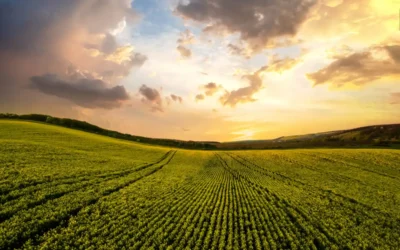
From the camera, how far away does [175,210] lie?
24734mm

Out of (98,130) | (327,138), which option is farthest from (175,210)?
(98,130)

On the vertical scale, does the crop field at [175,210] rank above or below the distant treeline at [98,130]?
below

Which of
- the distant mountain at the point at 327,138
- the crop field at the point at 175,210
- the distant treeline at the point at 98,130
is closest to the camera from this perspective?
the crop field at the point at 175,210

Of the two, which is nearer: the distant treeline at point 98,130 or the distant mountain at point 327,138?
the distant mountain at point 327,138

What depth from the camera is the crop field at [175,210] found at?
698 inches

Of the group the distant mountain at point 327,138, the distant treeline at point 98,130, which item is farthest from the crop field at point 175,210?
the distant treeline at point 98,130

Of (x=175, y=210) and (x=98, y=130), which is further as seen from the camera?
(x=98, y=130)

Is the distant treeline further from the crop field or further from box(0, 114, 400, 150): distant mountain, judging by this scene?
the crop field

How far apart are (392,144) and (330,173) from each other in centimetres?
6053

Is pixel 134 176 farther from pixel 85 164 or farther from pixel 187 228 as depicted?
pixel 187 228

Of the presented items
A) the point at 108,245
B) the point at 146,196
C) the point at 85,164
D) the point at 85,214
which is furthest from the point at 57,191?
the point at 85,164

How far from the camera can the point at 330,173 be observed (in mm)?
52312

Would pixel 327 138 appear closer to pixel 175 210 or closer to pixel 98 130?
pixel 98 130

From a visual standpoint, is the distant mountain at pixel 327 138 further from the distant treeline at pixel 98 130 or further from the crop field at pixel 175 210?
the crop field at pixel 175 210
